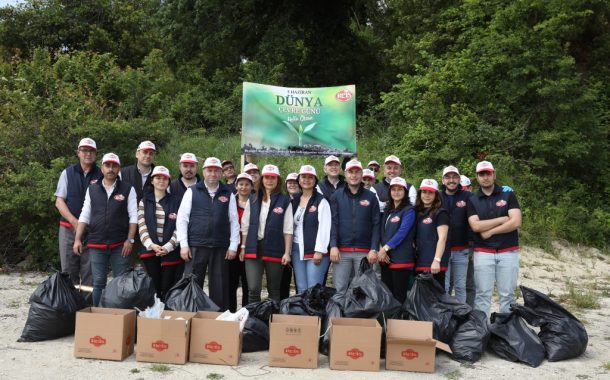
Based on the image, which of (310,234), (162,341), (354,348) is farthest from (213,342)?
(310,234)

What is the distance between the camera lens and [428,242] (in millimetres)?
5508

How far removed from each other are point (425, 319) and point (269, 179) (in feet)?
6.85

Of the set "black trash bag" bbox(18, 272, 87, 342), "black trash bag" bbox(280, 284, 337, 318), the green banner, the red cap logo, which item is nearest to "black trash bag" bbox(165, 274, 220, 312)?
"black trash bag" bbox(280, 284, 337, 318)

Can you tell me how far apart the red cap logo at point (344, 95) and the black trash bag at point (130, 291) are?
4534 mm

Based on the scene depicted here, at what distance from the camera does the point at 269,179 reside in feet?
19.0

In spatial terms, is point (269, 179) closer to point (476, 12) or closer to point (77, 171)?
point (77, 171)

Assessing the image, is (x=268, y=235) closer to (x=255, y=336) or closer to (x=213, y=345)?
(x=255, y=336)

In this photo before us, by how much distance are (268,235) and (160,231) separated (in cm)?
109

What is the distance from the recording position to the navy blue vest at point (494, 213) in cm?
561

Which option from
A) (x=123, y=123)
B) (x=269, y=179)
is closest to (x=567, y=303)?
(x=269, y=179)

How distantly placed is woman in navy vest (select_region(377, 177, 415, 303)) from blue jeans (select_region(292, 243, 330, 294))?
60cm

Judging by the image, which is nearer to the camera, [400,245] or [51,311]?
[51,311]

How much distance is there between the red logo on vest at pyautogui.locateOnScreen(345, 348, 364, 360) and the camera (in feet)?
15.3

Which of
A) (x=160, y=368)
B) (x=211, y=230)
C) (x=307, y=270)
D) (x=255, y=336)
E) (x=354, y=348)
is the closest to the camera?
(x=160, y=368)
